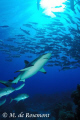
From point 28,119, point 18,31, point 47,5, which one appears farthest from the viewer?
point 18,31

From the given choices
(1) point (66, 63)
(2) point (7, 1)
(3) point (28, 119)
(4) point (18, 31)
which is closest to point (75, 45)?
(1) point (66, 63)

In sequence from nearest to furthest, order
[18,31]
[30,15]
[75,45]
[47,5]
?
[75,45] < [47,5] < [30,15] < [18,31]

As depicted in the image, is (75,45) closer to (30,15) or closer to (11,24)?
(30,15)

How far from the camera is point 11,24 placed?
2495 centimetres

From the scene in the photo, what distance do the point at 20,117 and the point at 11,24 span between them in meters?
20.8

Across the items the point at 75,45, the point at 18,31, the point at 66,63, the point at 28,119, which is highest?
the point at 18,31

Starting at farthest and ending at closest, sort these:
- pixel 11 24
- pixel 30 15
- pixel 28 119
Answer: pixel 11 24
pixel 30 15
pixel 28 119

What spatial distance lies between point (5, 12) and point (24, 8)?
4310 mm

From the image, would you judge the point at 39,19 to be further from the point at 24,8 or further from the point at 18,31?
the point at 18,31

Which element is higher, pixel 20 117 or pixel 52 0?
pixel 52 0

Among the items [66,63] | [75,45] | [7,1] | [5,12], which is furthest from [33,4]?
[66,63]

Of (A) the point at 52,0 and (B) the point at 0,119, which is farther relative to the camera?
(A) the point at 52,0

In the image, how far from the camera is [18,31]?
27547mm

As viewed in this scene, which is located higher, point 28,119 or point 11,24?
point 11,24
